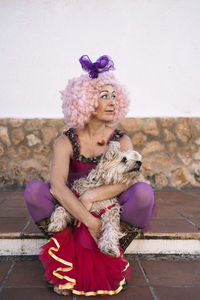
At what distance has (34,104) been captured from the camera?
162 inches

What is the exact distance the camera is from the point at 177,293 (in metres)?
1.88

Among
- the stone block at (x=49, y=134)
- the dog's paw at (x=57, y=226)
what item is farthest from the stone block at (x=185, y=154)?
the dog's paw at (x=57, y=226)

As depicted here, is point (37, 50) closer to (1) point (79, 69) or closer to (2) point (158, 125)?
(1) point (79, 69)

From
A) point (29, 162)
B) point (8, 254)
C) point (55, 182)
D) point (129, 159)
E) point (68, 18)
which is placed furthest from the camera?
point (29, 162)

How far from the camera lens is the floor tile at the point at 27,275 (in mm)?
1987

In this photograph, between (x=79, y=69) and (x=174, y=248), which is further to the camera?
(x=79, y=69)


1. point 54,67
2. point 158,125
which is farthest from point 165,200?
point 54,67

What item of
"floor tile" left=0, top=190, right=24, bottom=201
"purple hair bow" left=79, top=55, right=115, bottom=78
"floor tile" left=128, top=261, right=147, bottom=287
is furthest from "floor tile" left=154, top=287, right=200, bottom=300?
"floor tile" left=0, top=190, right=24, bottom=201

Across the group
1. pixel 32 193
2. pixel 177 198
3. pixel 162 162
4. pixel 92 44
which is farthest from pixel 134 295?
pixel 92 44

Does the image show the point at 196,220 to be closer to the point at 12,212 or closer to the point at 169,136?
the point at 169,136

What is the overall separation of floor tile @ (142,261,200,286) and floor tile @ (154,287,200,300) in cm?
6

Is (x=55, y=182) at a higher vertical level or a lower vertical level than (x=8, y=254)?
higher

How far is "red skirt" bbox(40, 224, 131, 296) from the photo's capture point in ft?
6.01

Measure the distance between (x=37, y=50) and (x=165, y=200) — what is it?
2648 mm
